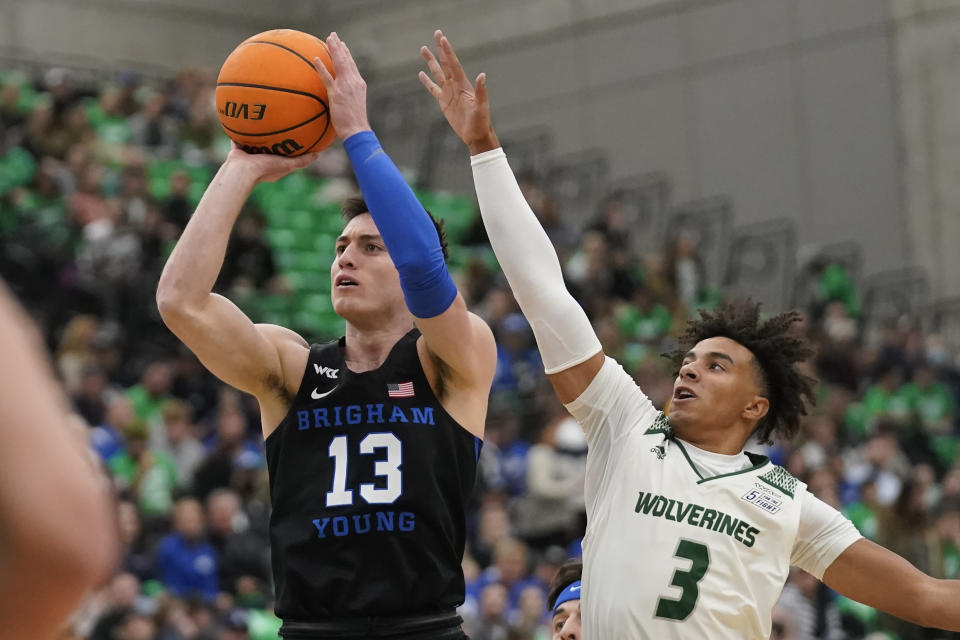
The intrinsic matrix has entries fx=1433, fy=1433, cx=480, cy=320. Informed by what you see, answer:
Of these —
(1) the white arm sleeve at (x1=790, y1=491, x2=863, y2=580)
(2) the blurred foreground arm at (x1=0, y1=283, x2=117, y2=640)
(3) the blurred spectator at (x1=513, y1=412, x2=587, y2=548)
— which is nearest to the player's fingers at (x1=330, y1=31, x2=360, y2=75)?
(1) the white arm sleeve at (x1=790, y1=491, x2=863, y2=580)

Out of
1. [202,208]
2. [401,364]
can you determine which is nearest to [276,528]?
[401,364]

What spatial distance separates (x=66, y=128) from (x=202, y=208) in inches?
413

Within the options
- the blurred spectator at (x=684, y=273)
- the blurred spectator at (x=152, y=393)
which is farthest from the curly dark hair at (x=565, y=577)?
the blurred spectator at (x=684, y=273)

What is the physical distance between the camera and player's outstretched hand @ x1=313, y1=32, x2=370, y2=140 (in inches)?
159

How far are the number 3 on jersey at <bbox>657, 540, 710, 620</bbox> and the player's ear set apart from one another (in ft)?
1.77

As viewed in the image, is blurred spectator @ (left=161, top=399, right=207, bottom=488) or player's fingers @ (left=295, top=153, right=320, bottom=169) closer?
player's fingers @ (left=295, top=153, right=320, bottom=169)

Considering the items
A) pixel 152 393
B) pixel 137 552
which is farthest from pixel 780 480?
pixel 152 393

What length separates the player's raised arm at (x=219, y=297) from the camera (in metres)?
3.93

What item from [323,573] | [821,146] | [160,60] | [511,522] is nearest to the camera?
[323,573]

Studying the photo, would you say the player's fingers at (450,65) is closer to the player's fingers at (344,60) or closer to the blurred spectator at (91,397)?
the player's fingers at (344,60)

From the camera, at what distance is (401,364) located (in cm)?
411

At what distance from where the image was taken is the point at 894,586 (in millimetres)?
4223

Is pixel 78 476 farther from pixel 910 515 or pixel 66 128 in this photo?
pixel 66 128

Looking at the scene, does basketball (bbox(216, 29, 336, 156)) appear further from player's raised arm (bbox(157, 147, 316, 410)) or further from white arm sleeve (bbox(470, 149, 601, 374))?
white arm sleeve (bbox(470, 149, 601, 374))
